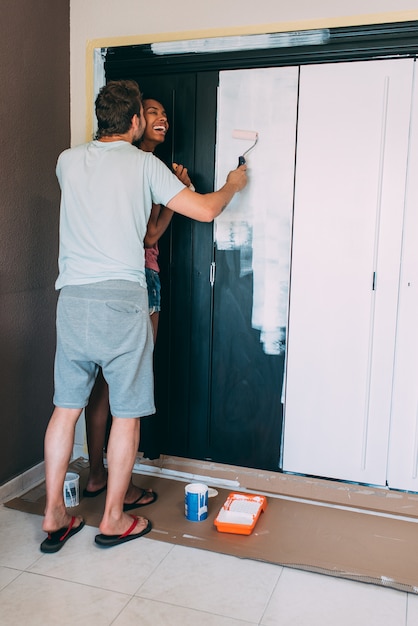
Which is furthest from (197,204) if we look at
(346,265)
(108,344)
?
(346,265)

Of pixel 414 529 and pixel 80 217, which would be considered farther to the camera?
pixel 414 529

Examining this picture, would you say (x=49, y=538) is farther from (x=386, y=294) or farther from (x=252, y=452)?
(x=386, y=294)

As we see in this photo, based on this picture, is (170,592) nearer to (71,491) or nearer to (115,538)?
(115,538)

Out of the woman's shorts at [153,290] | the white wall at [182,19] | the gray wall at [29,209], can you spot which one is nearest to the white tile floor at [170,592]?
the gray wall at [29,209]

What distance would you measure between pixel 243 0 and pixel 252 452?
6.41ft

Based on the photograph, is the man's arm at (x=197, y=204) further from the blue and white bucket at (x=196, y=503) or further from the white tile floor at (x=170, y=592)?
the white tile floor at (x=170, y=592)

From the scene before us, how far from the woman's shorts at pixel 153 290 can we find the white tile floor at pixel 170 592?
92 cm

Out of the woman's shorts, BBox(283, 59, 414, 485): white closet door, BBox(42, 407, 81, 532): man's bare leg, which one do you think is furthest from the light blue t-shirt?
BBox(283, 59, 414, 485): white closet door

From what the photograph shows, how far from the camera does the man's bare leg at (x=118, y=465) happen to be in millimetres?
2105

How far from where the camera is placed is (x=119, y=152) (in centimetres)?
204

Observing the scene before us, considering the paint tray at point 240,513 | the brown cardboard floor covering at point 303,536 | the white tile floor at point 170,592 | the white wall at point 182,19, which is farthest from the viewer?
the white wall at point 182,19

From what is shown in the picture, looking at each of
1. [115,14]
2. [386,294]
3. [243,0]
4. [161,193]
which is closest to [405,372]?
[386,294]

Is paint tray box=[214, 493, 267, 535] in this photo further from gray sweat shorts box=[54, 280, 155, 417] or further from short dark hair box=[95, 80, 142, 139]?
short dark hair box=[95, 80, 142, 139]

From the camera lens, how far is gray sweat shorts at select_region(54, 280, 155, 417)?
2037 mm
